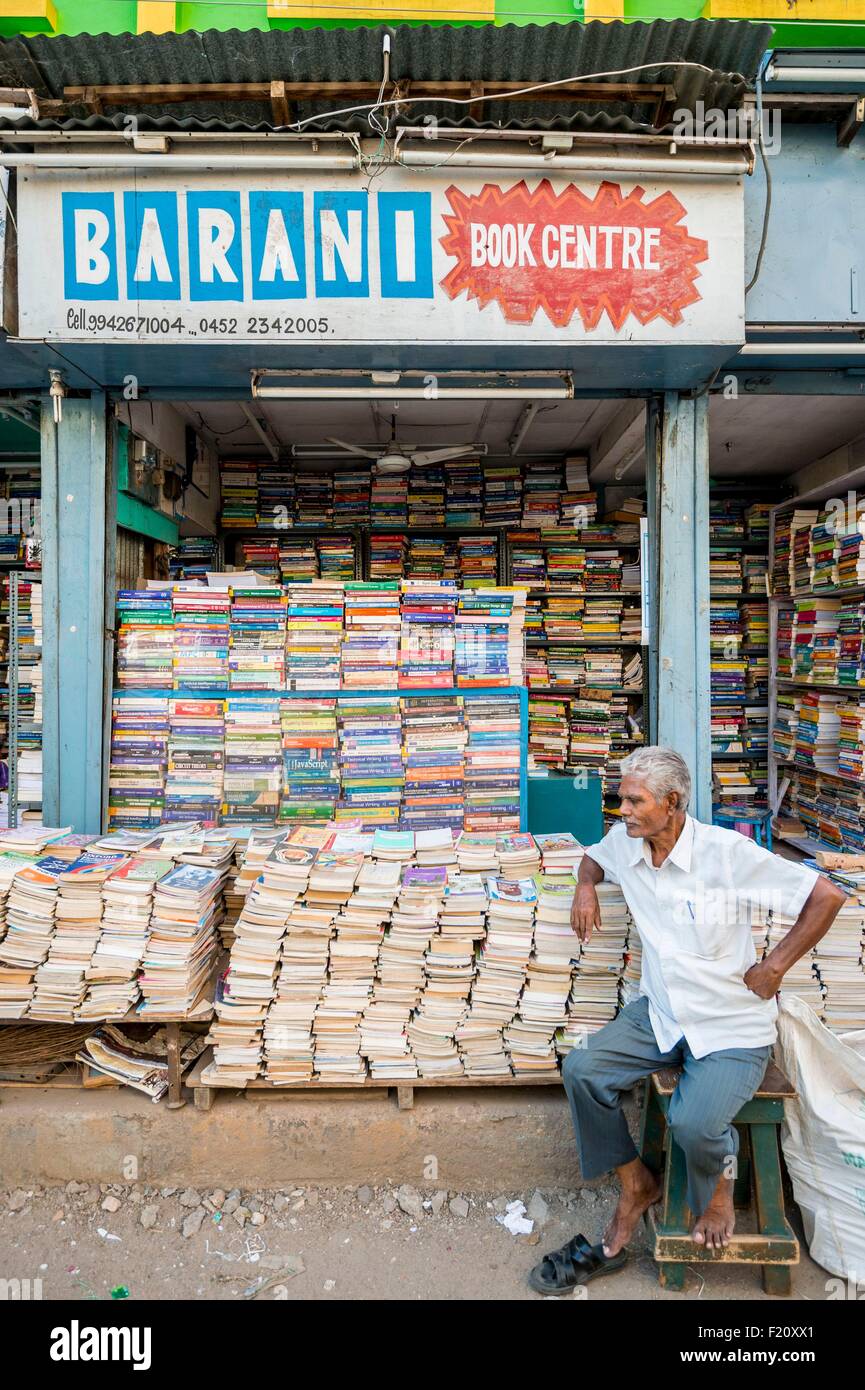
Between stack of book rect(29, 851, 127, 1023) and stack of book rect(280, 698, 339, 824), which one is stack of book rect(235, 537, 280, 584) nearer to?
stack of book rect(280, 698, 339, 824)

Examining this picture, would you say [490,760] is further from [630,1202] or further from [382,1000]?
[630,1202]

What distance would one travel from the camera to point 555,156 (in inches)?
119

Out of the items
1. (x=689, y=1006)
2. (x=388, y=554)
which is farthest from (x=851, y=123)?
(x=388, y=554)

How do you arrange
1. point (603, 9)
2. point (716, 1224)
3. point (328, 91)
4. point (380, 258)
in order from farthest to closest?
point (603, 9) < point (380, 258) < point (328, 91) < point (716, 1224)

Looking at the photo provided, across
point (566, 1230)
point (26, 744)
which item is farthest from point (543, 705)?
point (566, 1230)

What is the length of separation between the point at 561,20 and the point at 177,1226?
17.0 feet

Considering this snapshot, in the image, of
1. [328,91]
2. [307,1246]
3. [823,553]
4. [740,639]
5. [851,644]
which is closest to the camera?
[307,1246]

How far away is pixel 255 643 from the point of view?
382cm

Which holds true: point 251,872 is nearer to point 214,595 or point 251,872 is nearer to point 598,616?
point 214,595

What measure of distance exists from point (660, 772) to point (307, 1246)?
192 centimetres

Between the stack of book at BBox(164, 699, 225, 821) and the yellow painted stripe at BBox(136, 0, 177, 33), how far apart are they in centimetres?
305

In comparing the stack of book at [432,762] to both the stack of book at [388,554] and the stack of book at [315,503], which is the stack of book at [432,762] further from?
the stack of book at [315,503]

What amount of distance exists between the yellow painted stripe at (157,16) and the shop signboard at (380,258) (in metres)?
0.91

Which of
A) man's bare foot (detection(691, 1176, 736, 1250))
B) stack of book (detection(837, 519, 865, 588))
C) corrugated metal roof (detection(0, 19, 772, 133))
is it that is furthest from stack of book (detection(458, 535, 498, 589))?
man's bare foot (detection(691, 1176, 736, 1250))
